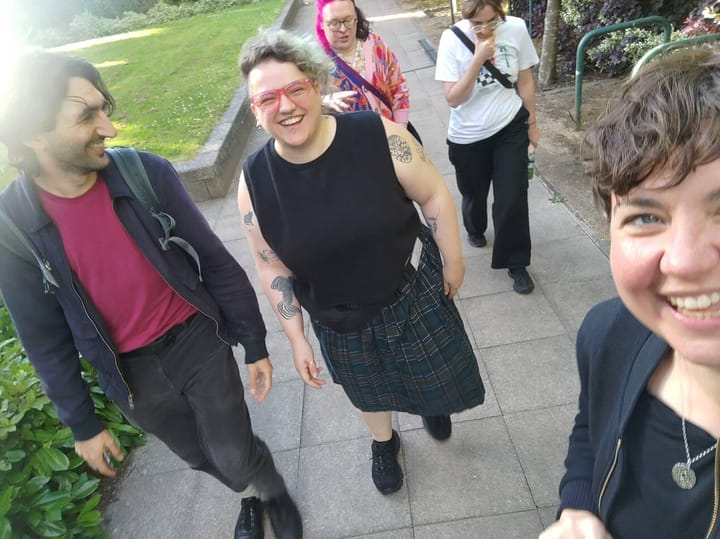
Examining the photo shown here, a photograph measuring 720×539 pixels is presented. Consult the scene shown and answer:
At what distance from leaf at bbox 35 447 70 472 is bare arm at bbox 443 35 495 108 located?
9.30 feet

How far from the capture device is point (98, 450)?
1887mm

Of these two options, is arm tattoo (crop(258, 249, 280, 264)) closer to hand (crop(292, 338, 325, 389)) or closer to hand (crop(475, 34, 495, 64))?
hand (crop(292, 338, 325, 389))

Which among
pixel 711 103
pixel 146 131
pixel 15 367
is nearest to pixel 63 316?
pixel 15 367

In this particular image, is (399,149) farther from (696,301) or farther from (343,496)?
(343,496)

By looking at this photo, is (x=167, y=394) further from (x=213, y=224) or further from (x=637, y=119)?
(x=213, y=224)

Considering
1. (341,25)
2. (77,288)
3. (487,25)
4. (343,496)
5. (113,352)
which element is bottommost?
(343,496)

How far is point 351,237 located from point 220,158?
4506 mm

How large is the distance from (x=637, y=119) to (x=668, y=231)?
197 millimetres

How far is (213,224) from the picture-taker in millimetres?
5152

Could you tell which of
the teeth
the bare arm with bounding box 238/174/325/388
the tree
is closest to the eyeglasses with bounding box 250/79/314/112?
the bare arm with bounding box 238/174/325/388

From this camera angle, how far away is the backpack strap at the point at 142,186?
1.78 meters

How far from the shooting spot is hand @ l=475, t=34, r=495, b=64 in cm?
286

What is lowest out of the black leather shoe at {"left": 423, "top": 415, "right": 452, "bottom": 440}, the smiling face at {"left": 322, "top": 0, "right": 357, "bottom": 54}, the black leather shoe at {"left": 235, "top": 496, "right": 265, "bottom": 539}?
the black leather shoe at {"left": 235, "top": 496, "right": 265, "bottom": 539}

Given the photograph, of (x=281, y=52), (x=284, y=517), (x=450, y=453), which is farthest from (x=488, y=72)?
(x=284, y=517)
